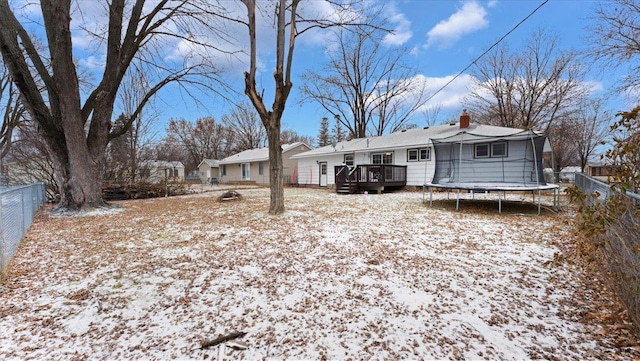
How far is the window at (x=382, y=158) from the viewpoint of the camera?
16227mm

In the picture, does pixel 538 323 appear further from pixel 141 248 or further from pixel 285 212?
pixel 285 212

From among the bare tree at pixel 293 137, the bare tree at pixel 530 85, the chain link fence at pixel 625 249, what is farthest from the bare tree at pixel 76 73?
the bare tree at pixel 293 137

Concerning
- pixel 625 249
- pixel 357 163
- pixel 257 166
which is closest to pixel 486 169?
pixel 357 163

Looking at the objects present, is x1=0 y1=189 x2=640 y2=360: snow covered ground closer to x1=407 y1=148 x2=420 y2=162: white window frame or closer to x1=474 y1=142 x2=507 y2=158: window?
x1=474 y1=142 x2=507 y2=158: window

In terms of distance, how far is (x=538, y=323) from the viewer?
7.94 ft

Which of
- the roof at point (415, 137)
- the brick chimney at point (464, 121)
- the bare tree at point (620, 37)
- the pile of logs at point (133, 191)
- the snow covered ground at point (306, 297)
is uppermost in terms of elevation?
the bare tree at point (620, 37)

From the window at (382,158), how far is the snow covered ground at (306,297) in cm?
1093

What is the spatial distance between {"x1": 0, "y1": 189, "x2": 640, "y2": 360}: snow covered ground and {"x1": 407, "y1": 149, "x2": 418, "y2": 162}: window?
9944mm

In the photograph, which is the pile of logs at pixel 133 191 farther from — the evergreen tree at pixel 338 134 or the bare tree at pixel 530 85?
the evergreen tree at pixel 338 134

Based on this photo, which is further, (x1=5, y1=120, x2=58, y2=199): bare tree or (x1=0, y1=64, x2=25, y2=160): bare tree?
(x1=0, y1=64, x2=25, y2=160): bare tree

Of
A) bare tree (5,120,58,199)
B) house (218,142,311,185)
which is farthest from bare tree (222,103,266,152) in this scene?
bare tree (5,120,58,199)

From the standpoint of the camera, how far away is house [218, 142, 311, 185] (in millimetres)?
24391

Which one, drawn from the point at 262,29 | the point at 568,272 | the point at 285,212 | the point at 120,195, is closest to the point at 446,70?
the point at 262,29

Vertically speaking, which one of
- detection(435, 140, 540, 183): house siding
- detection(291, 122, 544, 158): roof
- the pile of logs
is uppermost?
detection(291, 122, 544, 158): roof
